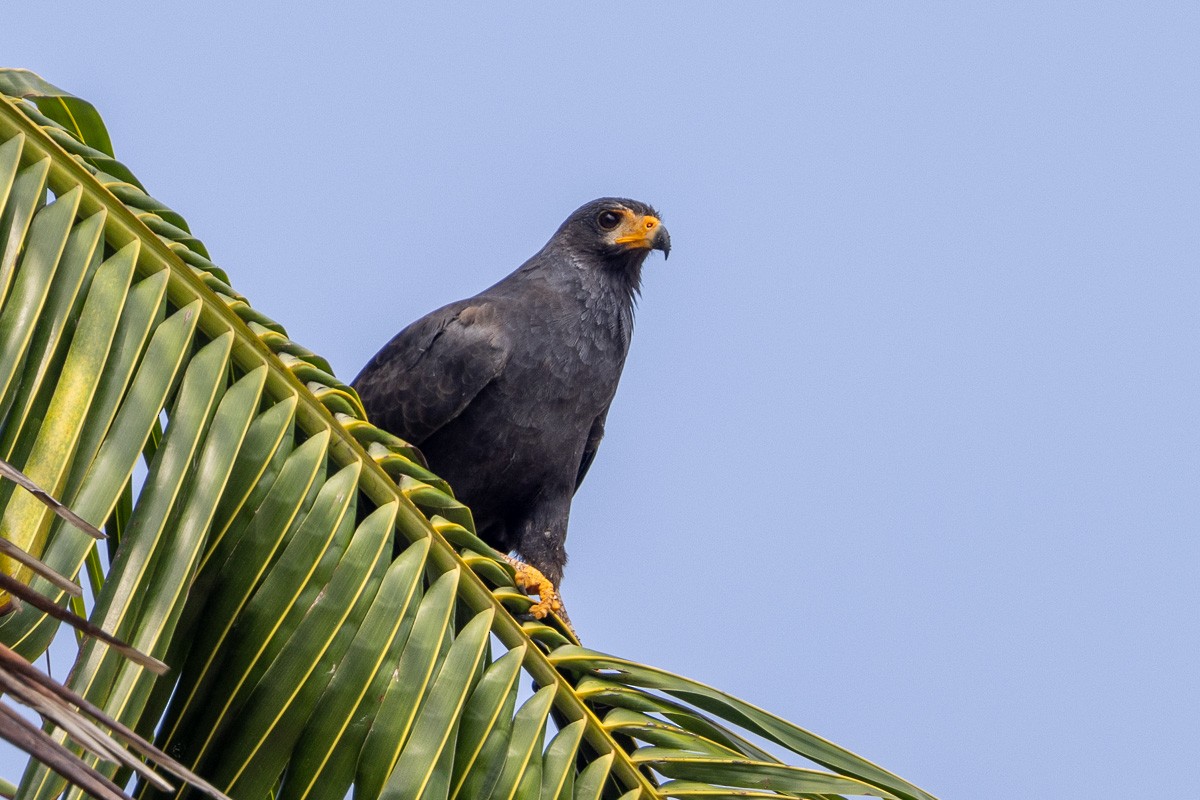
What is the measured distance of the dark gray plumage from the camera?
565cm

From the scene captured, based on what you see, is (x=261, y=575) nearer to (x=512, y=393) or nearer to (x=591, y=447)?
(x=512, y=393)

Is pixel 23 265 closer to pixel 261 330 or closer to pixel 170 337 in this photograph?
pixel 170 337

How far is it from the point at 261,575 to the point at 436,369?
Result: 3.15 meters

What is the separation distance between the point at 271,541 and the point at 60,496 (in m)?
0.44

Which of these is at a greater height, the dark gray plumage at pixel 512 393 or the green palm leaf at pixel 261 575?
the dark gray plumage at pixel 512 393

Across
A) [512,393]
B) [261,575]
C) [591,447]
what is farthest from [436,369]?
[261,575]

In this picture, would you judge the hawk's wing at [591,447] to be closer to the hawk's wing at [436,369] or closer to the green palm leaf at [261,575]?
the hawk's wing at [436,369]

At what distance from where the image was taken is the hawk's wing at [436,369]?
18.4 ft

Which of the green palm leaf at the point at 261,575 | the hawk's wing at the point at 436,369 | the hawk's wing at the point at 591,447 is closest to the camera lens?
the green palm leaf at the point at 261,575

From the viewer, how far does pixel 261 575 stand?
251 cm

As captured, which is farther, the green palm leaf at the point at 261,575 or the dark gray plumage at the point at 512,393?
the dark gray plumage at the point at 512,393

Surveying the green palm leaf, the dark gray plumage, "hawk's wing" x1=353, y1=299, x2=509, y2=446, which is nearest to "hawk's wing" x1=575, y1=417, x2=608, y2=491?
the dark gray plumage

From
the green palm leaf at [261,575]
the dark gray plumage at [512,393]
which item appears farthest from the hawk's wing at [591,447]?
the green palm leaf at [261,575]

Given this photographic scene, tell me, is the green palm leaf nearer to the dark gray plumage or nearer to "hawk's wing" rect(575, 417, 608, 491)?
the dark gray plumage
